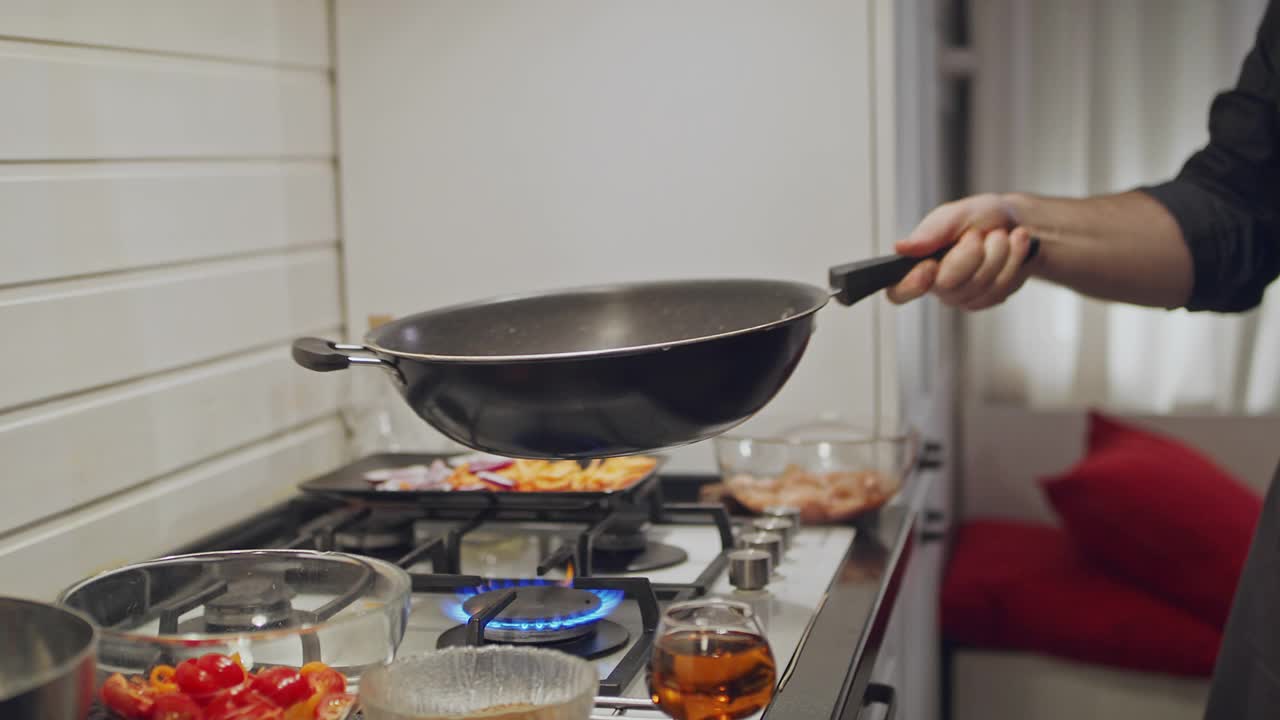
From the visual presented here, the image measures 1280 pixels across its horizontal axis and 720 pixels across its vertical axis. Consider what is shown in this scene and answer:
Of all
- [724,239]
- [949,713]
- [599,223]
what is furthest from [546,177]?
[949,713]

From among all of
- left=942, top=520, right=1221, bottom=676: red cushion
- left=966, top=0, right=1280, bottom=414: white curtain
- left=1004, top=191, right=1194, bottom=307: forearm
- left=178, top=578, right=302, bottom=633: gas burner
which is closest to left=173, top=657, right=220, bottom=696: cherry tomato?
left=178, top=578, right=302, bottom=633: gas burner

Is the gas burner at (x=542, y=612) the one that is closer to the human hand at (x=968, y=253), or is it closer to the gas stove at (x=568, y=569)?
the gas stove at (x=568, y=569)

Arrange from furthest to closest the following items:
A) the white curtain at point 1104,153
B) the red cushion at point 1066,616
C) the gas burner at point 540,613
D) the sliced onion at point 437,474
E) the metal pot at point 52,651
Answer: the white curtain at point 1104,153 → the red cushion at point 1066,616 → the sliced onion at point 437,474 → the gas burner at point 540,613 → the metal pot at point 52,651

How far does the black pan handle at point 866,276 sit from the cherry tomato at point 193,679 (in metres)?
0.53

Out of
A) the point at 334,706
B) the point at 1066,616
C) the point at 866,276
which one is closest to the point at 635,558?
the point at 866,276

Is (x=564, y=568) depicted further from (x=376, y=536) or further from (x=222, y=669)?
(x=222, y=669)

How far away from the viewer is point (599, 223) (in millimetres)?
1484

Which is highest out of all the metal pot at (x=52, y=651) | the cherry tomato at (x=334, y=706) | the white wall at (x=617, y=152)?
the white wall at (x=617, y=152)

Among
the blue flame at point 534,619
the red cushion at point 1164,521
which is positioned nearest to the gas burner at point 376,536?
the blue flame at point 534,619

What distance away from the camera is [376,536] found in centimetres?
120

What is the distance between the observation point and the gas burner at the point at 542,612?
90cm

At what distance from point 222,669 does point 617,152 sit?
0.94 meters

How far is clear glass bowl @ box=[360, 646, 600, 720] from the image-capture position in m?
0.66

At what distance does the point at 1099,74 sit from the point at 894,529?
212cm
